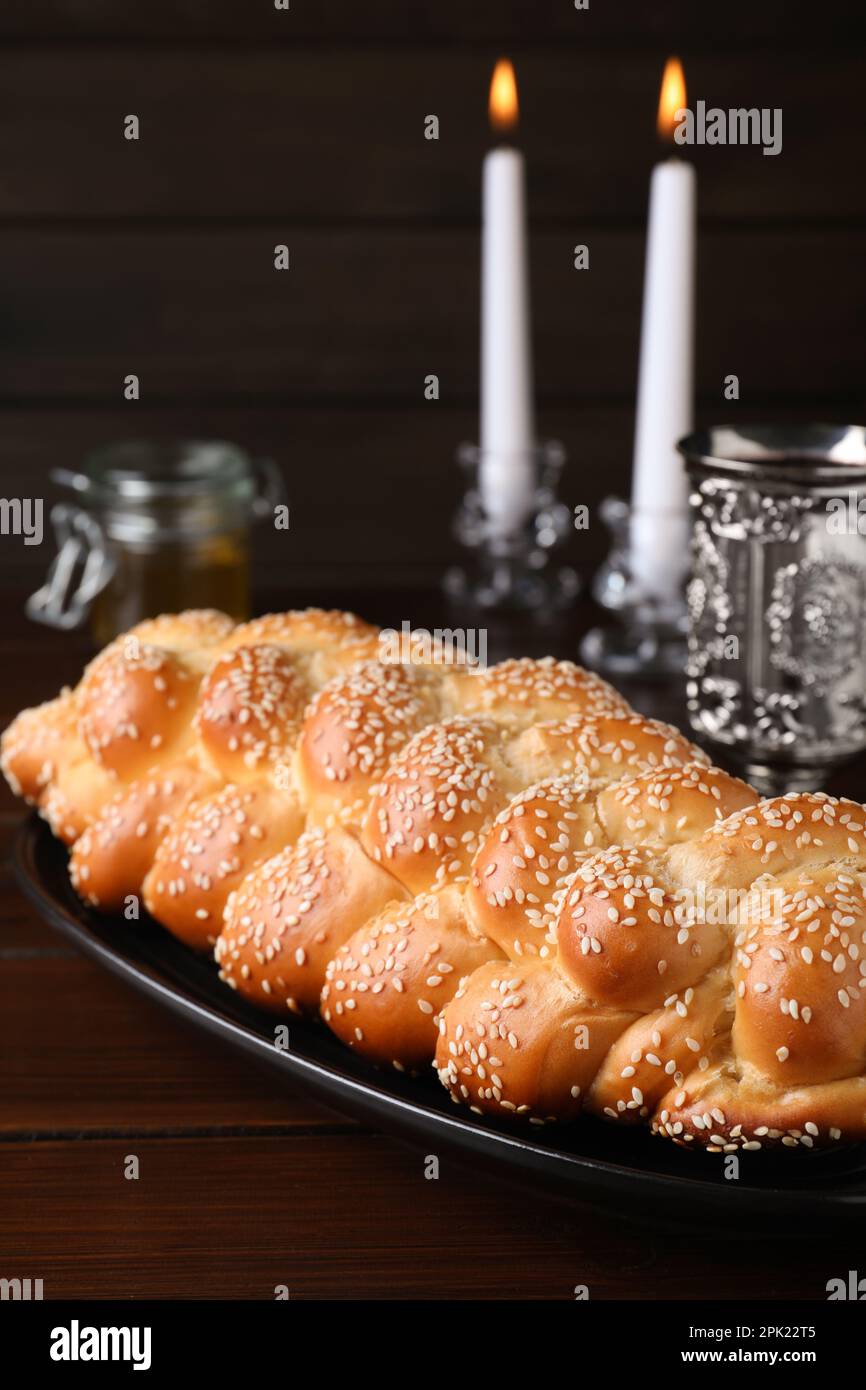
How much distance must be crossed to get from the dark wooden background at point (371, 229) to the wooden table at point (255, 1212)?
3.64 ft

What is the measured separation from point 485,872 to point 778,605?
1.43ft

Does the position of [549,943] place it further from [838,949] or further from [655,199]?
[655,199]

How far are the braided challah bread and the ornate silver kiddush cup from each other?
0.59 ft

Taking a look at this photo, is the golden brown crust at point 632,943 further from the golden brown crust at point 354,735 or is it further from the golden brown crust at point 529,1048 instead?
the golden brown crust at point 354,735

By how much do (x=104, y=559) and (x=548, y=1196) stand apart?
1.03 metres

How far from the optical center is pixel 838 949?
2.62 feet

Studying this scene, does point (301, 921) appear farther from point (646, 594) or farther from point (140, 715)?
point (646, 594)

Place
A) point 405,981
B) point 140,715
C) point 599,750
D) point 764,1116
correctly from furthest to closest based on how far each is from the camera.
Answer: point 140,715 < point 599,750 < point 405,981 < point 764,1116

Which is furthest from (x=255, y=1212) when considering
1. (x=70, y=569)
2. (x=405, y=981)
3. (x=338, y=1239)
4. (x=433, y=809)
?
(x=70, y=569)

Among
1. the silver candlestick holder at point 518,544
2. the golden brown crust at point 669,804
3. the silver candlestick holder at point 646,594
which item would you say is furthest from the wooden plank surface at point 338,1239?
the silver candlestick holder at point 518,544

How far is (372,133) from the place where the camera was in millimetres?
2133

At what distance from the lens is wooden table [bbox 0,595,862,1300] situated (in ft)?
2.63

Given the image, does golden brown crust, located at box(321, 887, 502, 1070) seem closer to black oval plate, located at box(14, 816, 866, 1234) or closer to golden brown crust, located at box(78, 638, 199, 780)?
black oval plate, located at box(14, 816, 866, 1234)
